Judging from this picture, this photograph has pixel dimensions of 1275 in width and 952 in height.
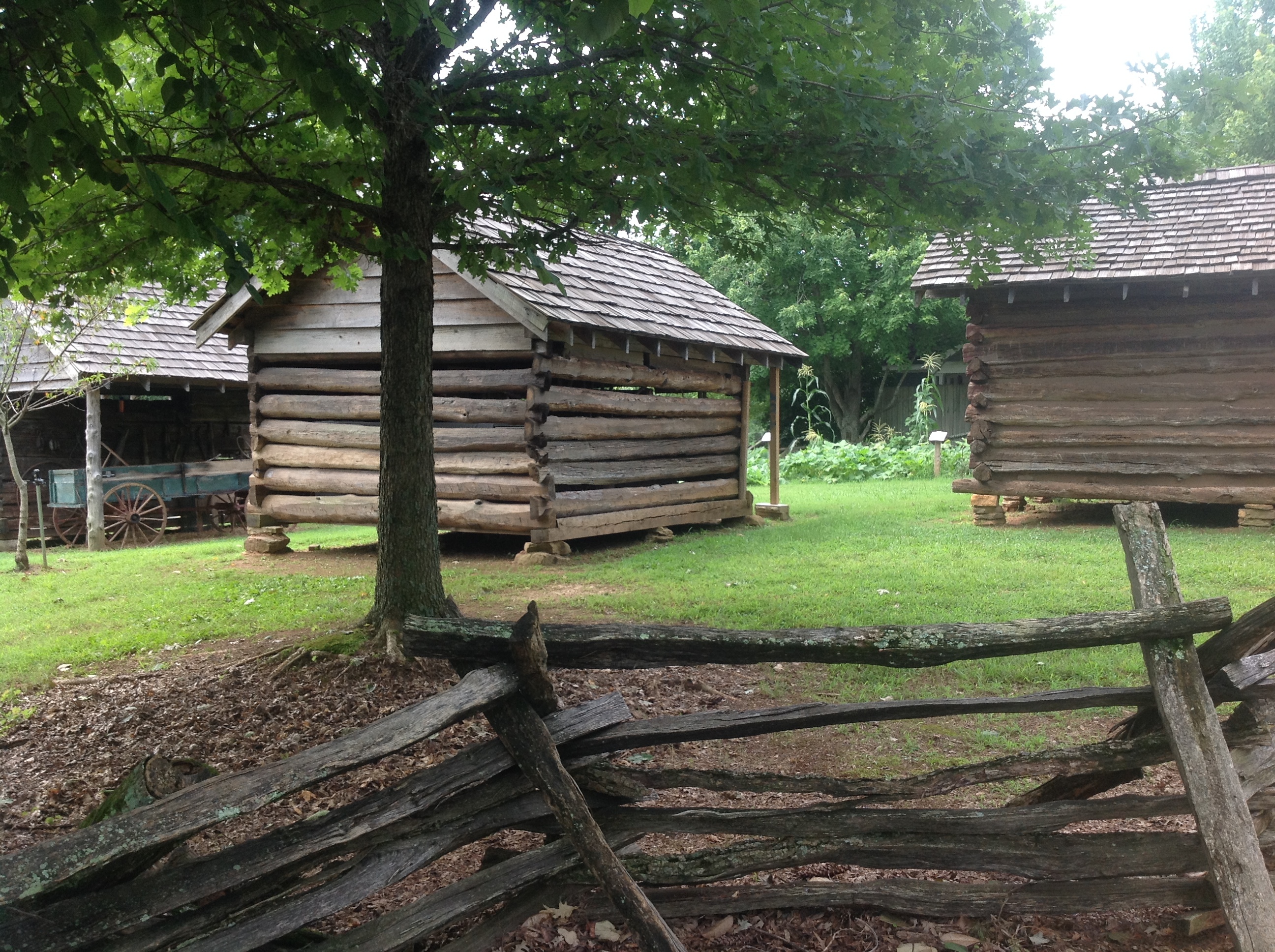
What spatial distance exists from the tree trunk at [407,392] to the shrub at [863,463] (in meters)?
15.7

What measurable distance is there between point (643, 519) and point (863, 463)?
10.9m

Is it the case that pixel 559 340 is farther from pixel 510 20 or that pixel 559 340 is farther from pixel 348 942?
pixel 348 942

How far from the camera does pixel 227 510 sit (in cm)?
1842

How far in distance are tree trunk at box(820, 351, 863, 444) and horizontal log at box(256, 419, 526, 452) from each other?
2012 centimetres

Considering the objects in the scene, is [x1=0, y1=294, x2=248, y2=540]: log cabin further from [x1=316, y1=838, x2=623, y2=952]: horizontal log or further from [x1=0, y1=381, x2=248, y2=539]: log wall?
[x1=316, y1=838, x2=623, y2=952]: horizontal log

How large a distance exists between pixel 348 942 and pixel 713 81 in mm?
4115

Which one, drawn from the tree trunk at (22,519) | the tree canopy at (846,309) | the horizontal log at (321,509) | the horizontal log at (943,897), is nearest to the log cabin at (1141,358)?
the horizontal log at (321,509)

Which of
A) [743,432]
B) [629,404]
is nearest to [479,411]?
[629,404]

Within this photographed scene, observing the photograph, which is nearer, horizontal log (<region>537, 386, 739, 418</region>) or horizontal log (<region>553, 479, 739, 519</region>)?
horizontal log (<region>537, 386, 739, 418</region>)

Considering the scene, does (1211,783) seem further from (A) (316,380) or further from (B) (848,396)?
(B) (848,396)

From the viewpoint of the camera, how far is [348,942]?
2.86m

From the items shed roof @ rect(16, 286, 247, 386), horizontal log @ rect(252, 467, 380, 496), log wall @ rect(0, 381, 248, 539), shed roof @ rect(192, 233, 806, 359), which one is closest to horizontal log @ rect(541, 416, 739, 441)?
shed roof @ rect(192, 233, 806, 359)

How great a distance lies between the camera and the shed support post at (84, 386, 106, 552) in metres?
14.7

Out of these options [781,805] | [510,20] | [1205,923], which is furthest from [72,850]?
[510,20]
